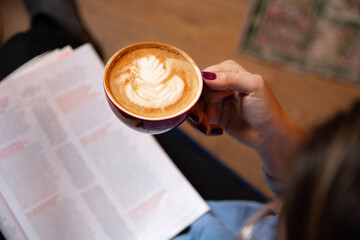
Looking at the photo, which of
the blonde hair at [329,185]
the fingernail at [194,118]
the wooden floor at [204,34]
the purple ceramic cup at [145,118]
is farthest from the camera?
the wooden floor at [204,34]

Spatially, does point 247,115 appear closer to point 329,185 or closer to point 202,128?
point 202,128

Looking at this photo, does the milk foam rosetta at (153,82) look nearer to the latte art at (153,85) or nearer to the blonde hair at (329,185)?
the latte art at (153,85)

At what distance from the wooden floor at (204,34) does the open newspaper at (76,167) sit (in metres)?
0.55

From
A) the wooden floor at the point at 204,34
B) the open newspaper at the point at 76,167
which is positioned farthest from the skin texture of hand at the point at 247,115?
the wooden floor at the point at 204,34

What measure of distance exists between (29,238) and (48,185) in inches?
4.6

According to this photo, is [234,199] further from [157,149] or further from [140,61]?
[140,61]

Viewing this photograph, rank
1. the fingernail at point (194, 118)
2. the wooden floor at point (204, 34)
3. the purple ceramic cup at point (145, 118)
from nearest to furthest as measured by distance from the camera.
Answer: the purple ceramic cup at point (145, 118) < the fingernail at point (194, 118) < the wooden floor at point (204, 34)

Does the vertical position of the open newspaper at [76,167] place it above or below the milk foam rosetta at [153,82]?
below

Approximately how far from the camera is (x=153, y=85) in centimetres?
53

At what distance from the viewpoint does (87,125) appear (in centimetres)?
74

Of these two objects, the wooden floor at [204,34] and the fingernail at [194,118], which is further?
the wooden floor at [204,34]

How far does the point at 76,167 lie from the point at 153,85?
0.33m

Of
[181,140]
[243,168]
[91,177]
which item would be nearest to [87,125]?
[91,177]

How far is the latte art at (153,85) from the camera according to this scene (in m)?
0.51
